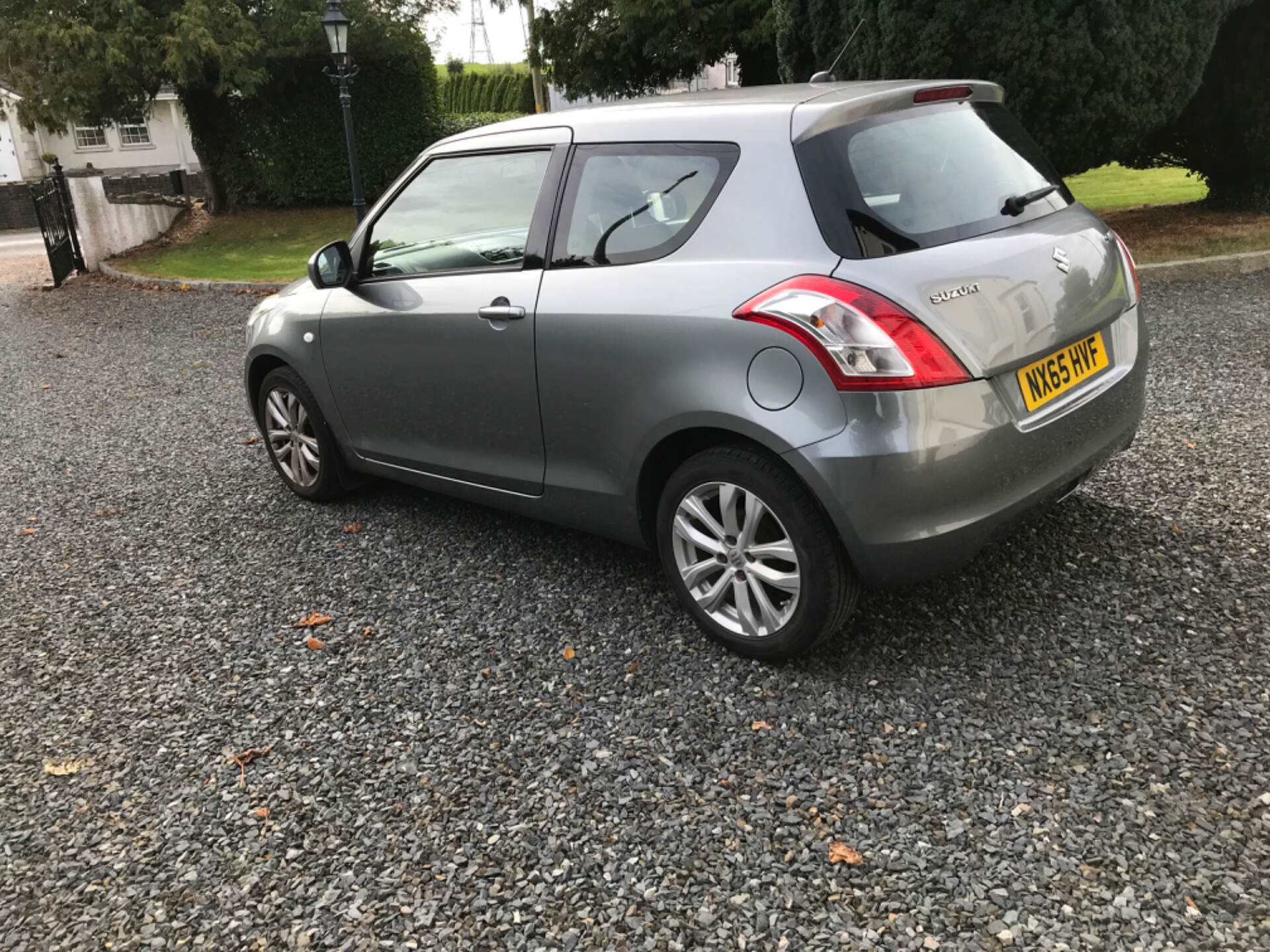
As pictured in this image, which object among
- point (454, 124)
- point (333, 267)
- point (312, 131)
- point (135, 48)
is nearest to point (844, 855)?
point (333, 267)

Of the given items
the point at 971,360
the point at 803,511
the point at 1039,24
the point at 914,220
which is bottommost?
the point at 803,511

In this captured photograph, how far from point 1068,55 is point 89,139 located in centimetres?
4182

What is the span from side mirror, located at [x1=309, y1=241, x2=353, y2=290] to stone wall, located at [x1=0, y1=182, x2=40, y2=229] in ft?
108

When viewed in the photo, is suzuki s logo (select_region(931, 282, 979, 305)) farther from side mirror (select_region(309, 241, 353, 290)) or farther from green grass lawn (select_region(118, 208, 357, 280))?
green grass lawn (select_region(118, 208, 357, 280))

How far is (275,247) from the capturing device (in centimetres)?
1766

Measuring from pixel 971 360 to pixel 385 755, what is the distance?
205cm

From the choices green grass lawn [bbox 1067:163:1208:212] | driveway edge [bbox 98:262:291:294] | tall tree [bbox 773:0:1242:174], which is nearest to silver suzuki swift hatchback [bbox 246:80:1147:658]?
tall tree [bbox 773:0:1242:174]

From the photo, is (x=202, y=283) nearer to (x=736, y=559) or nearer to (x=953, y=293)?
(x=736, y=559)

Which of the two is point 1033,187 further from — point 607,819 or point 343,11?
point 343,11

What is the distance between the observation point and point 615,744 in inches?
115

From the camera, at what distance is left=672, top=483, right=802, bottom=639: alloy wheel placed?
3061 mm

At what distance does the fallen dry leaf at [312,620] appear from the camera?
379cm

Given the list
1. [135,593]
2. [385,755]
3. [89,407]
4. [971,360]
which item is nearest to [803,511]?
[971,360]

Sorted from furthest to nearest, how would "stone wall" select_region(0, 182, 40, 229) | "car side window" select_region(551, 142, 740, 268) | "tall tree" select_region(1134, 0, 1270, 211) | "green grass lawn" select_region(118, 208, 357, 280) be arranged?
"stone wall" select_region(0, 182, 40, 229), "green grass lawn" select_region(118, 208, 357, 280), "tall tree" select_region(1134, 0, 1270, 211), "car side window" select_region(551, 142, 740, 268)
